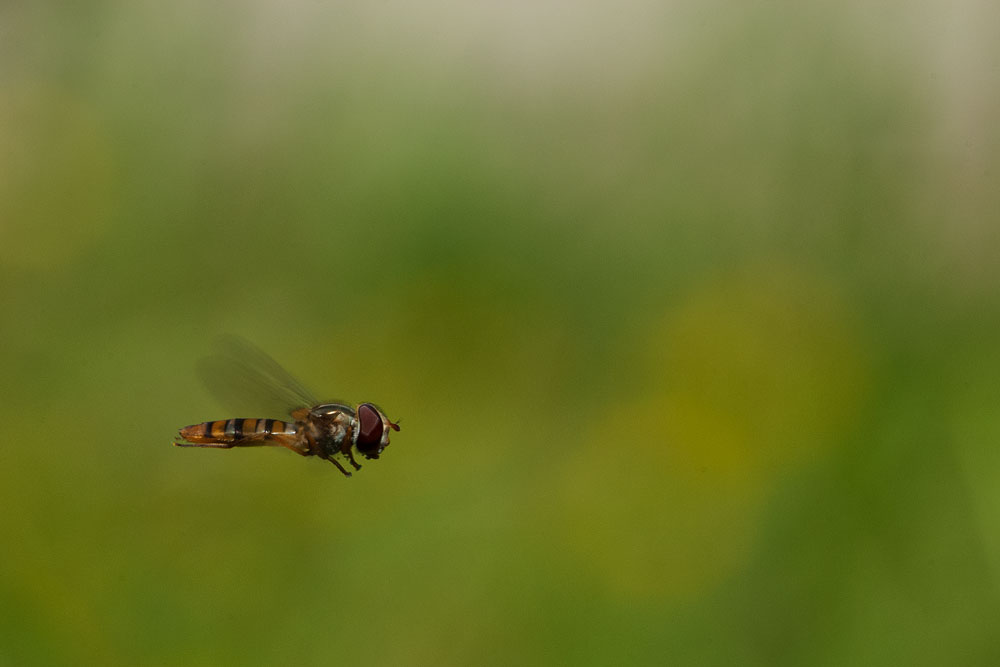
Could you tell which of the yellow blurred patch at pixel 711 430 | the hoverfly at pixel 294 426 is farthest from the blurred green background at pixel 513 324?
the hoverfly at pixel 294 426

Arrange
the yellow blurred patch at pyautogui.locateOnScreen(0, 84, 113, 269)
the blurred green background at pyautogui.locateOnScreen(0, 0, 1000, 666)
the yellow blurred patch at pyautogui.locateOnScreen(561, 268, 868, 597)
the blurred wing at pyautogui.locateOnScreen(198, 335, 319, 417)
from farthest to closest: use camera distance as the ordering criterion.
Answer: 1. the yellow blurred patch at pyautogui.locateOnScreen(0, 84, 113, 269)
2. the yellow blurred patch at pyautogui.locateOnScreen(561, 268, 868, 597)
3. the blurred green background at pyautogui.locateOnScreen(0, 0, 1000, 666)
4. the blurred wing at pyautogui.locateOnScreen(198, 335, 319, 417)

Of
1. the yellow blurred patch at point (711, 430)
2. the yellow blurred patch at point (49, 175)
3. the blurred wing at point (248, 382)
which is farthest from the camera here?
the yellow blurred patch at point (49, 175)

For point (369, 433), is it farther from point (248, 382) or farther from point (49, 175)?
point (49, 175)

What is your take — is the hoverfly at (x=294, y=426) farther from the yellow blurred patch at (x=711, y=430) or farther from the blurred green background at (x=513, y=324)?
the yellow blurred patch at (x=711, y=430)

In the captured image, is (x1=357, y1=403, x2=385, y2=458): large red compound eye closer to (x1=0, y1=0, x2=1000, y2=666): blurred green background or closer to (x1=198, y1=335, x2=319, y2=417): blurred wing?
(x1=198, y1=335, x2=319, y2=417): blurred wing

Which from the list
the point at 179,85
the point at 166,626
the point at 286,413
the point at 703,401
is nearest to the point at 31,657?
the point at 166,626

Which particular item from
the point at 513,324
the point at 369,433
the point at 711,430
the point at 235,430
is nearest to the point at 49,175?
the point at 513,324

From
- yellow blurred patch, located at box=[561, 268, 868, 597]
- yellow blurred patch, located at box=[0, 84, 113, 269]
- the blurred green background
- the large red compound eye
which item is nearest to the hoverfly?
the large red compound eye
